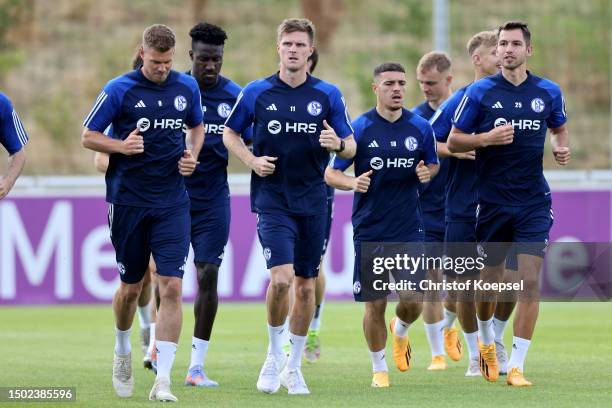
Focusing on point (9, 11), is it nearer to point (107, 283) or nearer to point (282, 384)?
point (107, 283)

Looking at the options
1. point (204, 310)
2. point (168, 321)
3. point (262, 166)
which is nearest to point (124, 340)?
point (168, 321)

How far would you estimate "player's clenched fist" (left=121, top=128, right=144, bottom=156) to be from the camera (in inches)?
393

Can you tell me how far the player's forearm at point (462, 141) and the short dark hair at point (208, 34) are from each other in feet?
6.67

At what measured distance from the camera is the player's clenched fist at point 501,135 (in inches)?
426

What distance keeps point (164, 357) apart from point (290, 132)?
198 centimetres

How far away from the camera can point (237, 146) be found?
10.7m

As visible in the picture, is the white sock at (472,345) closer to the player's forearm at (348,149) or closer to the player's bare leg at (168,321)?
the player's forearm at (348,149)

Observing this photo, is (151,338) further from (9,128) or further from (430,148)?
(430,148)

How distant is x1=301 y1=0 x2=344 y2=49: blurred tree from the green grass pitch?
12159 millimetres

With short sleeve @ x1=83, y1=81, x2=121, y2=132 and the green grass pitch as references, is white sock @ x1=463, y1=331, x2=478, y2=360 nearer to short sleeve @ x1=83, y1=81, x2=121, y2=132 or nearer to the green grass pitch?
the green grass pitch

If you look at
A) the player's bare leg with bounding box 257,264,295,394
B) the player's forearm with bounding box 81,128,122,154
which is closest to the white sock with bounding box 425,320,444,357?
the player's bare leg with bounding box 257,264,295,394

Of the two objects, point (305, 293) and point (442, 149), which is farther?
point (442, 149)

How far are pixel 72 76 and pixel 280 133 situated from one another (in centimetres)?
1807

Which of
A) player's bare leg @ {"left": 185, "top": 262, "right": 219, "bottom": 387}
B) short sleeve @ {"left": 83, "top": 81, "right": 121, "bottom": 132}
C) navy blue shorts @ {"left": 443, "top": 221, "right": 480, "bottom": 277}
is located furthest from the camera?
navy blue shorts @ {"left": 443, "top": 221, "right": 480, "bottom": 277}
